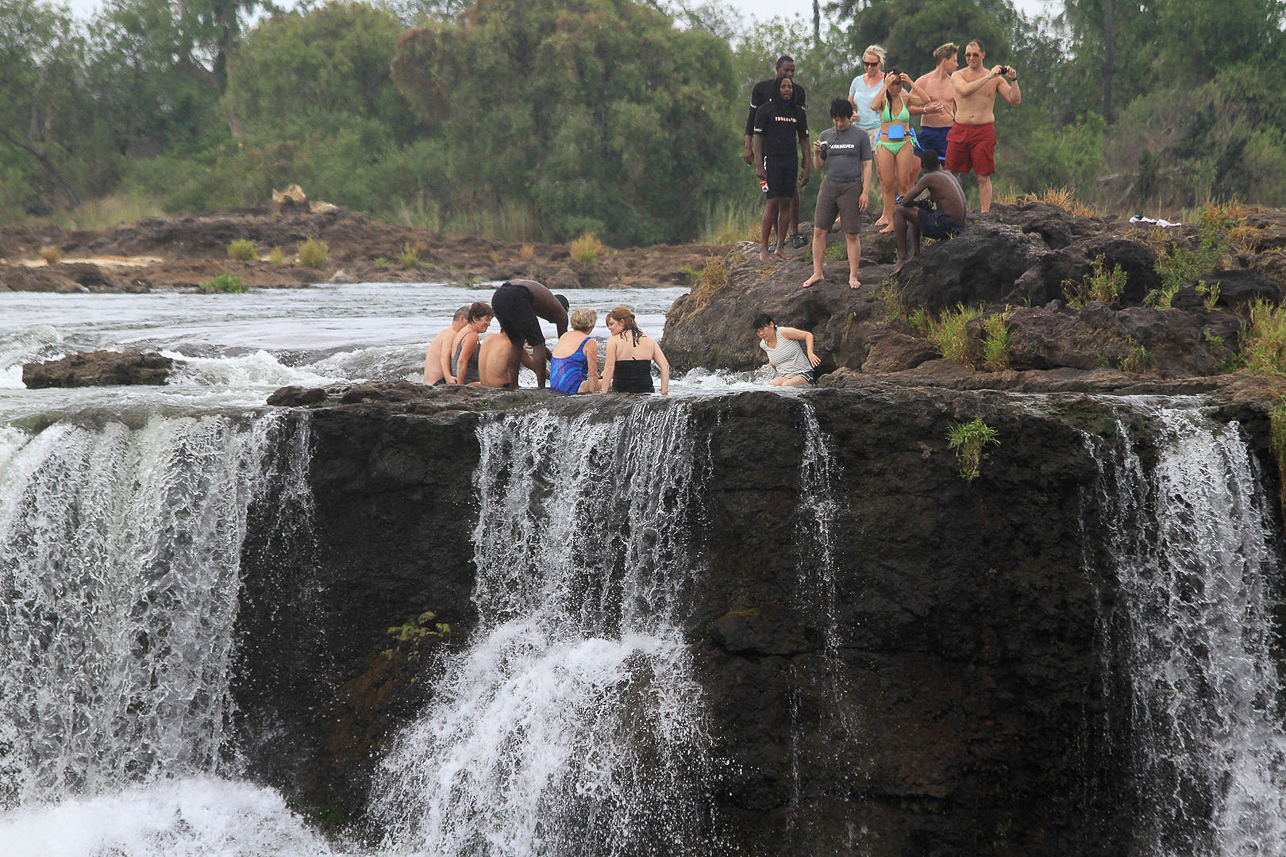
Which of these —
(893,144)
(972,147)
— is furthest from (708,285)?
(972,147)

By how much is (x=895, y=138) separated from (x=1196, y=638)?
6.44 meters

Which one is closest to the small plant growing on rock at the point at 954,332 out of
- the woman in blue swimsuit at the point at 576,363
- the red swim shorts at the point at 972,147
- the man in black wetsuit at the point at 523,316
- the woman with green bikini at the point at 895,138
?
the red swim shorts at the point at 972,147

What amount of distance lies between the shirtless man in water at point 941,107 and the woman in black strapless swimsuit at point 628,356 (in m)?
4.24

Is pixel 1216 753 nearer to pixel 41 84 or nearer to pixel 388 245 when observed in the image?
pixel 388 245

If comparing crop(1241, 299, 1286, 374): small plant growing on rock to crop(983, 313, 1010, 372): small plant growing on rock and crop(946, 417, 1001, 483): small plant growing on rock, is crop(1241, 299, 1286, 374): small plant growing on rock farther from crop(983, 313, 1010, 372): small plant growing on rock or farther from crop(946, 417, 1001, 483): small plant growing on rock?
crop(946, 417, 1001, 483): small plant growing on rock

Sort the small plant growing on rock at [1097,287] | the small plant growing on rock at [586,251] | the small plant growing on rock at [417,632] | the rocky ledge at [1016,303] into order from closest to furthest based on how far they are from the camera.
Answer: the small plant growing on rock at [417,632] < the rocky ledge at [1016,303] < the small plant growing on rock at [1097,287] < the small plant growing on rock at [586,251]

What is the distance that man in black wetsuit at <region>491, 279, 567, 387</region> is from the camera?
29.4 ft

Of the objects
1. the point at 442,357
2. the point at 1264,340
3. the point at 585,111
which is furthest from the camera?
the point at 585,111

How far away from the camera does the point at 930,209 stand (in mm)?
10156

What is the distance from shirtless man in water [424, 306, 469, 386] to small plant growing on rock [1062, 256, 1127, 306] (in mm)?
5099

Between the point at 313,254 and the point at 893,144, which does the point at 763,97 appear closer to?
the point at 893,144

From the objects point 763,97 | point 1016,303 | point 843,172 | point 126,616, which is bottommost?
point 126,616

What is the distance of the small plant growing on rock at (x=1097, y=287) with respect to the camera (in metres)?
9.09

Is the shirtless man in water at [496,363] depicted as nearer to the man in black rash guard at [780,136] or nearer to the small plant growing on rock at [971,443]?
the man in black rash guard at [780,136]
